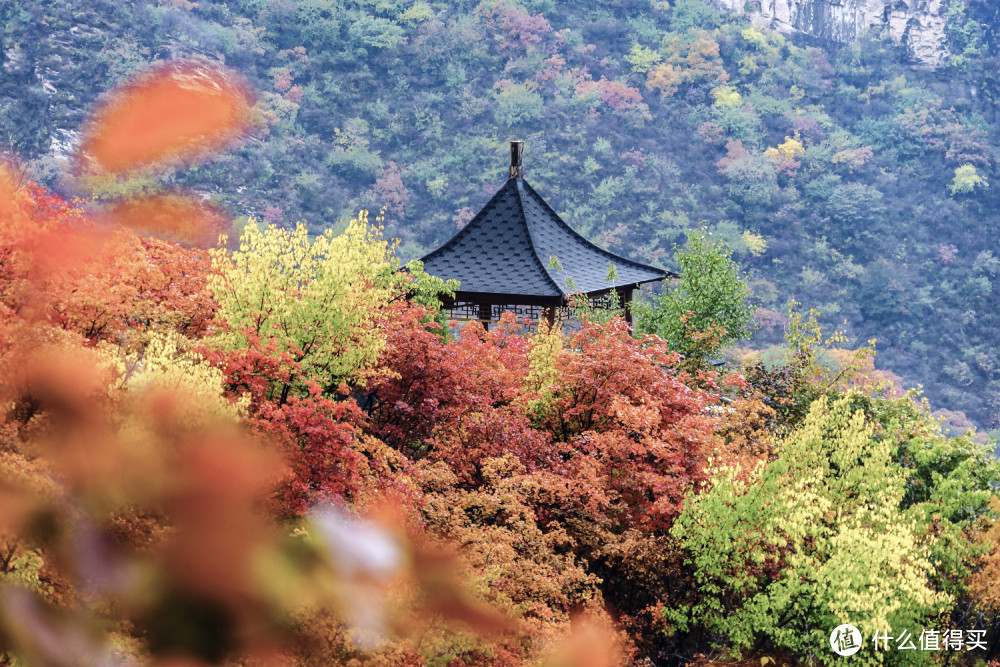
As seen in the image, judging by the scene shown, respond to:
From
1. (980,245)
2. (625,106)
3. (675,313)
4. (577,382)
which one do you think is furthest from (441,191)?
(577,382)

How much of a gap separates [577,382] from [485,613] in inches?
232

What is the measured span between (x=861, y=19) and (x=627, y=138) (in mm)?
32828

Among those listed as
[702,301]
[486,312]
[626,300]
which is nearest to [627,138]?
[702,301]

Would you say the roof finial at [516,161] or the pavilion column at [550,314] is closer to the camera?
the pavilion column at [550,314]

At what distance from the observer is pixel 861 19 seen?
310ft

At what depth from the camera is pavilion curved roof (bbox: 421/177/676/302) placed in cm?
2005

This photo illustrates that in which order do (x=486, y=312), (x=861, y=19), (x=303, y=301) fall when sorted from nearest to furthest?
(x=303, y=301)
(x=486, y=312)
(x=861, y=19)

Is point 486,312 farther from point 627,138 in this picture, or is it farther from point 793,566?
point 627,138

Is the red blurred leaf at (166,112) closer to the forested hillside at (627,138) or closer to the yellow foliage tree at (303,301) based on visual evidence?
the forested hillside at (627,138)

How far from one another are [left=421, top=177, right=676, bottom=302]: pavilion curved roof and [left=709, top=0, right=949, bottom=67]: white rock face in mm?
77622

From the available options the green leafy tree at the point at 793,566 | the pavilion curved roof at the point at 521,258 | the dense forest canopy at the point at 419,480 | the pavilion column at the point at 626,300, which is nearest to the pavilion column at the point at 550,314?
the pavilion curved roof at the point at 521,258

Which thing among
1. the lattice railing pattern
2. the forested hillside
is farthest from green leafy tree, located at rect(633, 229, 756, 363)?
the forested hillside

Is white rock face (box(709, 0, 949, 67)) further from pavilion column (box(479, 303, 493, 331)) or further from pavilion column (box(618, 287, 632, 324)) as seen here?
pavilion column (box(479, 303, 493, 331))

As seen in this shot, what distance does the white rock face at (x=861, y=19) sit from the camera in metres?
92.0
